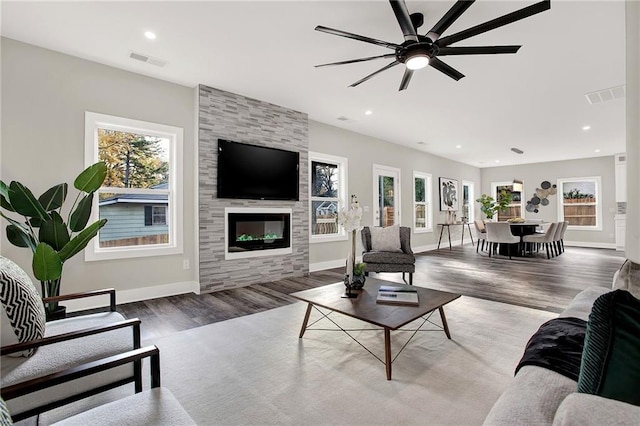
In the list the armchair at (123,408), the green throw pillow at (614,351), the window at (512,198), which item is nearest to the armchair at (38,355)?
the armchair at (123,408)

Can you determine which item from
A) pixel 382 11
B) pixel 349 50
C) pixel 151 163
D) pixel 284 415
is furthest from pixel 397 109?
pixel 284 415

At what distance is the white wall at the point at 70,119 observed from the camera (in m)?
3.04

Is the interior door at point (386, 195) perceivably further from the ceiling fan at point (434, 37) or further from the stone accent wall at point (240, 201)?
the ceiling fan at point (434, 37)

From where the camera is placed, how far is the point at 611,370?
0.74 m

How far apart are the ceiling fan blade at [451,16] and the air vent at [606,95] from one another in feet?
11.6

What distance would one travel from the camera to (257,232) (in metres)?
4.74

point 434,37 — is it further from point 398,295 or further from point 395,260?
point 395,260

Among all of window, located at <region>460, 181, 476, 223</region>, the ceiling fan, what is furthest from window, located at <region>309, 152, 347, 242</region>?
window, located at <region>460, 181, 476, 223</region>

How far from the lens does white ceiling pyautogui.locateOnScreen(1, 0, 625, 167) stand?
261 centimetres

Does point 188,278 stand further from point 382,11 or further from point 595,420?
point 595,420

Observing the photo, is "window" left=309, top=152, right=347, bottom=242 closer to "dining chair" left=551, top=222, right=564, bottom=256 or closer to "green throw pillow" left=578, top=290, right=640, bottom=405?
"green throw pillow" left=578, top=290, right=640, bottom=405

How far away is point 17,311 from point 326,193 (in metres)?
5.01

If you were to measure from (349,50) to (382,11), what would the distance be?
2.14 feet

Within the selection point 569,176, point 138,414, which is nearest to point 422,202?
point 569,176
